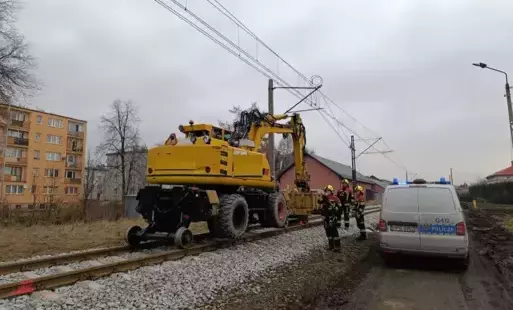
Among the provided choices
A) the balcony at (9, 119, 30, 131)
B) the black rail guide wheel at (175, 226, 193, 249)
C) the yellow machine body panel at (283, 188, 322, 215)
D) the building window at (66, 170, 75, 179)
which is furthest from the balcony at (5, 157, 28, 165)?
the black rail guide wheel at (175, 226, 193, 249)

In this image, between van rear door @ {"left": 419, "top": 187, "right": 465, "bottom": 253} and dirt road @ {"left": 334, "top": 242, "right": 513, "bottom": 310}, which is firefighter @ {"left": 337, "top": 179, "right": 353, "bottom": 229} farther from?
van rear door @ {"left": 419, "top": 187, "right": 465, "bottom": 253}

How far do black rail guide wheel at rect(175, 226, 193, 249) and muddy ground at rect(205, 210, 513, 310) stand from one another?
8.23 ft

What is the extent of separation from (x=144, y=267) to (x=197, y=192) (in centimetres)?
254

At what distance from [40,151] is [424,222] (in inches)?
2522

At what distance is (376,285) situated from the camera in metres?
7.07

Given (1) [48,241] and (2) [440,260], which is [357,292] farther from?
(1) [48,241]

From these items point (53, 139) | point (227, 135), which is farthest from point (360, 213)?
point (53, 139)

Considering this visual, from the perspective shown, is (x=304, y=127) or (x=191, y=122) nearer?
(x=191, y=122)

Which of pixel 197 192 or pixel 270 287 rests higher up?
pixel 197 192

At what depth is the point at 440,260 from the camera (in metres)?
9.20

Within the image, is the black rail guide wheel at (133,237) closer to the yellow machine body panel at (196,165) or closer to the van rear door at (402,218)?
the yellow machine body panel at (196,165)

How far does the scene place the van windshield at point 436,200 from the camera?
812 cm

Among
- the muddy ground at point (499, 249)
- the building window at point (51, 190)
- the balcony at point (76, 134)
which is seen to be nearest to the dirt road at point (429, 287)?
the muddy ground at point (499, 249)

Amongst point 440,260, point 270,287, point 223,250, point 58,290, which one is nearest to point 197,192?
point 223,250
